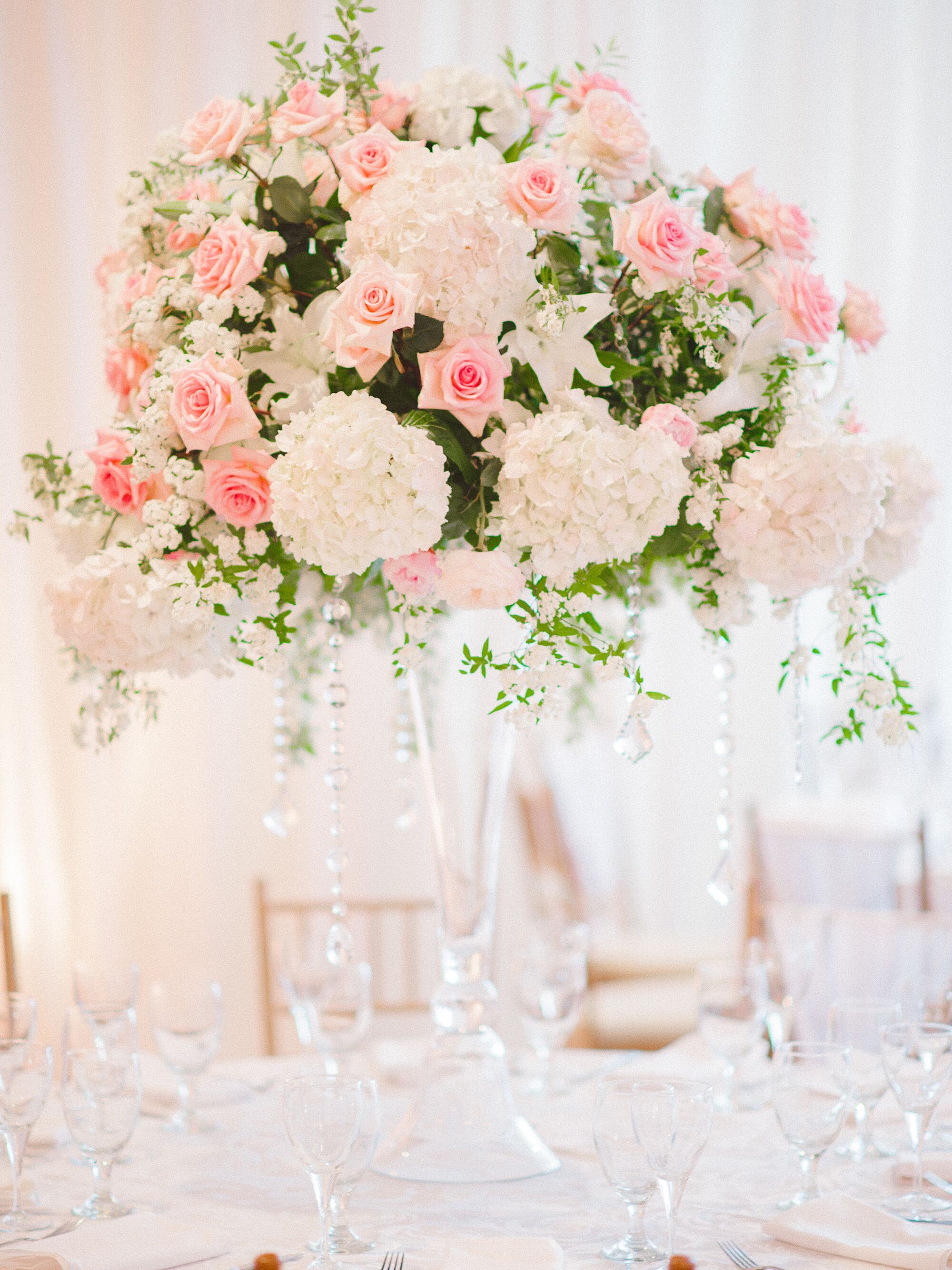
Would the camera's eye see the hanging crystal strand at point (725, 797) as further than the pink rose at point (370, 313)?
Yes

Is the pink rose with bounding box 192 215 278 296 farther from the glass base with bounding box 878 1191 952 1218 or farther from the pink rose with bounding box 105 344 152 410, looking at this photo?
the glass base with bounding box 878 1191 952 1218

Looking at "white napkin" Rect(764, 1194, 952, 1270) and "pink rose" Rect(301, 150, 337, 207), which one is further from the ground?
"pink rose" Rect(301, 150, 337, 207)

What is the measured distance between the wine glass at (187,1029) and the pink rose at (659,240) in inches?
43.0

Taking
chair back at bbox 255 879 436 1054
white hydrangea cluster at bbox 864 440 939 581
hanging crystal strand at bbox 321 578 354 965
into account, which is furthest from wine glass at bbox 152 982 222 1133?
white hydrangea cluster at bbox 864 440 939 581

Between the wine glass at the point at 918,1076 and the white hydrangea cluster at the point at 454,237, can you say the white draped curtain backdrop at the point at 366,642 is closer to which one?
the wine glass at the point at 918,1076

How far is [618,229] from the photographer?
1.43 m

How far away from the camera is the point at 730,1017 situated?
6.19ft

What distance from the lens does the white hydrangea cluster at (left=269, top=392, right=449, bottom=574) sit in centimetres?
129

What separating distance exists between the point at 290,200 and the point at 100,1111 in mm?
1019

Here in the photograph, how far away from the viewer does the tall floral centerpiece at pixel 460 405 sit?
1.34m

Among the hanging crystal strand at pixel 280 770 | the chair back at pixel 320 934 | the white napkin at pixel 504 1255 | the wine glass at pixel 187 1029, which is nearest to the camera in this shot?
the white napkin at pixel 504 1255

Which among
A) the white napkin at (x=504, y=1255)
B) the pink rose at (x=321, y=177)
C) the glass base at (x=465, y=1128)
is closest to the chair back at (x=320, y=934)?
the glass base at (x=465, y=1128)

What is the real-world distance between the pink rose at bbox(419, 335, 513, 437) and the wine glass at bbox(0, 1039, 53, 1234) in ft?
2.66

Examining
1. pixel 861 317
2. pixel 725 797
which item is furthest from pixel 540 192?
pixel 725 797
